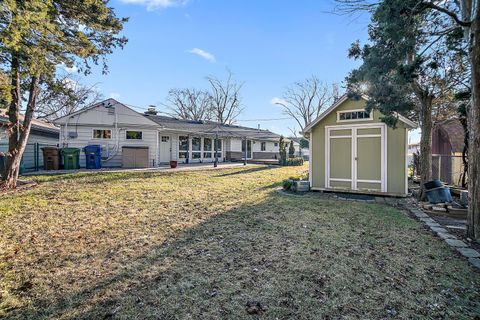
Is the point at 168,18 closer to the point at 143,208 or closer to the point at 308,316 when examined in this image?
the point at 143,208

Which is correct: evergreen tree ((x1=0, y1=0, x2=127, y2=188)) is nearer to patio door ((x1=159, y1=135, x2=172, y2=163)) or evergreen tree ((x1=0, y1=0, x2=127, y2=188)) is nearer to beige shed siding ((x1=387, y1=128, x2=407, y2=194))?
patio door ((x1=159, y1=135, x2=172, y2=163))

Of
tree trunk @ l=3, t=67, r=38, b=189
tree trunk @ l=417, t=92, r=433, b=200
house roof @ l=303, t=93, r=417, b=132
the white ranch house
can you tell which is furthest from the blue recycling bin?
the white ranch house

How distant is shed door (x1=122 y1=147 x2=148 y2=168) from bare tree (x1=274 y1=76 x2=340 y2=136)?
29.8 metres

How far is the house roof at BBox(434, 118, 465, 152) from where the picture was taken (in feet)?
37.3

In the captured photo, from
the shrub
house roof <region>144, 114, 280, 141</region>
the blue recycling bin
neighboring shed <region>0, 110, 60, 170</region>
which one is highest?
house roof <region>144, 114, 280, 141</region>

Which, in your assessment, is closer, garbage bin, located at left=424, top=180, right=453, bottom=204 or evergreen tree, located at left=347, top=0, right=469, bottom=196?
evergreen tree, located at left=347, top=0, right=469, bottom=196

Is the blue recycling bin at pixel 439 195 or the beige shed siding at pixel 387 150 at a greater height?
the beige shed siding at pixel 387 150

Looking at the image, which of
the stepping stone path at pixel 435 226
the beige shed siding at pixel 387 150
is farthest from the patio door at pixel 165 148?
the stepping stone path at pixel 435 226

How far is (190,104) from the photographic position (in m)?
42.2

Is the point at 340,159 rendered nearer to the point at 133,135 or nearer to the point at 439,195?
the point at 439,195

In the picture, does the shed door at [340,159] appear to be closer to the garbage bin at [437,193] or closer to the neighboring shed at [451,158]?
the garbage bin at [437,193]

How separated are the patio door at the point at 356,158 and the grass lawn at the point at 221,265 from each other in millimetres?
2705

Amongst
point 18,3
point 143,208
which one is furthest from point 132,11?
point 143,208

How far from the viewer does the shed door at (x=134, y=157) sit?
1555 cm
